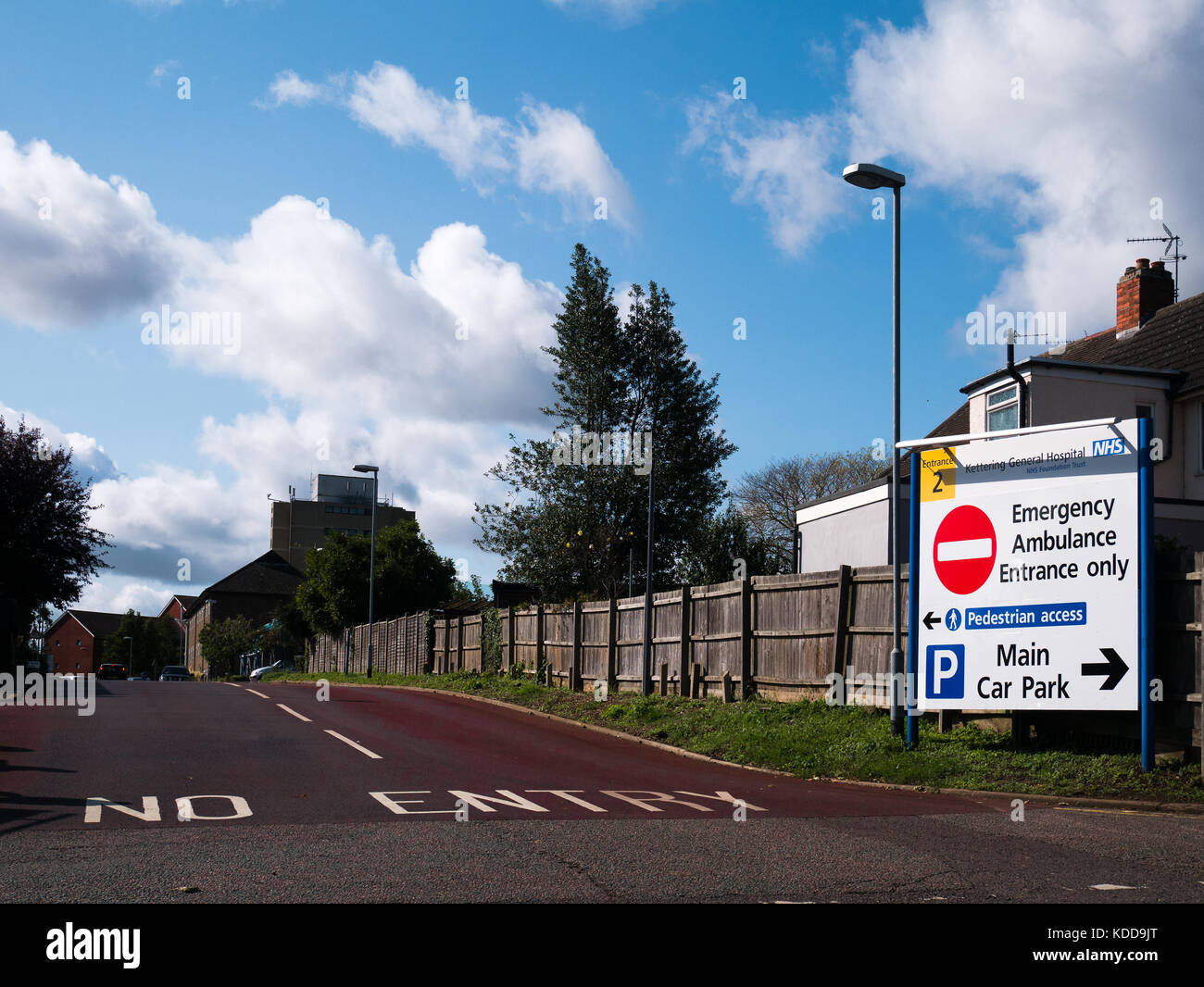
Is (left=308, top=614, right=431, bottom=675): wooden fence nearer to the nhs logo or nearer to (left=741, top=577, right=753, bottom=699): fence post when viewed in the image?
(left=741, top=577, right=753, bottom=699): fence post

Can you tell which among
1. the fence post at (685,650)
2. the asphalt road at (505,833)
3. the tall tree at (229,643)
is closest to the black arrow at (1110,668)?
the asphalt road at (505,833)

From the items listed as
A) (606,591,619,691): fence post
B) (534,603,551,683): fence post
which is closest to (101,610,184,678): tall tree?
(534,603,551,683): fence post

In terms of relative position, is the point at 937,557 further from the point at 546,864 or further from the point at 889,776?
the point at 546,864

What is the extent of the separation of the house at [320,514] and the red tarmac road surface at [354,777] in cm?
11448

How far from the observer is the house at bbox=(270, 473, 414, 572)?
133 meters

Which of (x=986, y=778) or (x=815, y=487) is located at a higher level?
(x=815, y=487)

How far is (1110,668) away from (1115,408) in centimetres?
1218

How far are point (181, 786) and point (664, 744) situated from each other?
321 inches

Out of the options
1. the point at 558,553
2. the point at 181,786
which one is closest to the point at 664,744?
the point at 181,786

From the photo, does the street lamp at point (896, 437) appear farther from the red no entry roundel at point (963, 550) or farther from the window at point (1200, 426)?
the window at point (1200, 426)

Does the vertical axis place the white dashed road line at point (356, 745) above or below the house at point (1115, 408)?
below

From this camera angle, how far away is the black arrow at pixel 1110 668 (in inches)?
470

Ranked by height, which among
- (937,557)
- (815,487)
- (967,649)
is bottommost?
(967,649)

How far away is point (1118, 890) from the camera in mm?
6867
